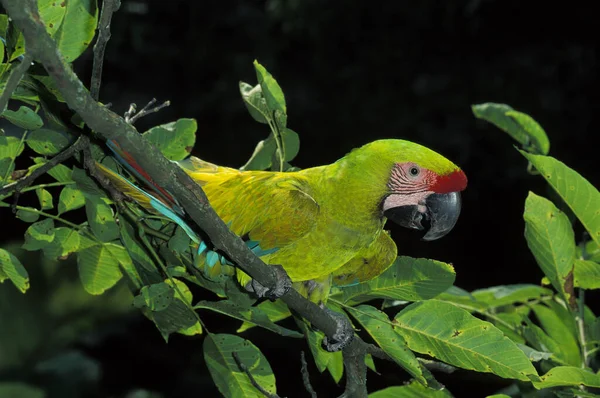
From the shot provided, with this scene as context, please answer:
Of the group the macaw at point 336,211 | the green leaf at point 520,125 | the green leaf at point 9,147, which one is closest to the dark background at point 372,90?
the green leaf at point 520,125

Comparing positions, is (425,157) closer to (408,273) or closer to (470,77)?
(408,273)

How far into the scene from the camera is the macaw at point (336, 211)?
2.94 feet

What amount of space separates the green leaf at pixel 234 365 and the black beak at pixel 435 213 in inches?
12.1

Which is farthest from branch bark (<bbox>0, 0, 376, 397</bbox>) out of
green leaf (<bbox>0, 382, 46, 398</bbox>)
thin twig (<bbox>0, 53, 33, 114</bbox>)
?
green leaf (<bbox>0, 382, 46, 398</bbox>)

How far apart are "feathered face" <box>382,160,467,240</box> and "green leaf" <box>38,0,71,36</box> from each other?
469mm

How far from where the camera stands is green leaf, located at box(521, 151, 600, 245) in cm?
74

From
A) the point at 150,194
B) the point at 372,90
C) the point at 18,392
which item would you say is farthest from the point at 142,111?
the point at 372,90

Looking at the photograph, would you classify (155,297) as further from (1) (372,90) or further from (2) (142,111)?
(1) (372,90)

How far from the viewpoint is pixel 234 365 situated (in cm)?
77

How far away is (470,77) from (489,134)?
290 mm

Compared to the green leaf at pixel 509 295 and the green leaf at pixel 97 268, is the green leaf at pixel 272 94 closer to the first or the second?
the green leaf at pixel 97 268

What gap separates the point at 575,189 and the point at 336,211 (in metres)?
0.32

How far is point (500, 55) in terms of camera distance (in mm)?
3061

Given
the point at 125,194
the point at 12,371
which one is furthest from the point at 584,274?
the point at 12,371
